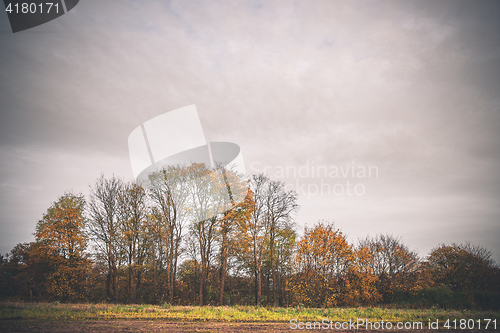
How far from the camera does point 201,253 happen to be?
24.5 metres

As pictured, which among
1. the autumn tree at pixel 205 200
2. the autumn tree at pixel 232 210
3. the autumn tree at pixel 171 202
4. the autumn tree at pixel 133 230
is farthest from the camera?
the autumn tree at pixel 133 230

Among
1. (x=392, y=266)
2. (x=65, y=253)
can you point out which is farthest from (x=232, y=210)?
(x=392, y=266)

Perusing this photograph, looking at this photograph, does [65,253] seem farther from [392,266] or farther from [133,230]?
[392,266]

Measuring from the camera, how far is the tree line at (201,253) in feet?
77.5

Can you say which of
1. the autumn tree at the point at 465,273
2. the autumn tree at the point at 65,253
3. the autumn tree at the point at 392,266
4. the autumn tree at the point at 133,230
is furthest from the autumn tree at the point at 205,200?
the autumn tree at the point at 465,273

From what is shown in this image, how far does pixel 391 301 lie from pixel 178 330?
28841 millimetres

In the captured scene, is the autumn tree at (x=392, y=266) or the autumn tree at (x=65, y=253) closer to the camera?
the autumn tree at (x=65, y=253)

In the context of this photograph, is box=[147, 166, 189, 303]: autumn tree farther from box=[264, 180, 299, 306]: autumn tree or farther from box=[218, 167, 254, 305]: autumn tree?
box=[264, 180, 299, 306]: autumn tree

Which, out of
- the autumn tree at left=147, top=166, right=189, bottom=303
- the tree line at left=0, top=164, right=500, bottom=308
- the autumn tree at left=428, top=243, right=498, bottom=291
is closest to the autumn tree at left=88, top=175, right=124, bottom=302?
the tree line at left=0, top=164, right=500, bottom=308

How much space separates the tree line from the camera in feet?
77.5

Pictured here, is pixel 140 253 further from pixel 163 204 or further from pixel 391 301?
pixel 391 301

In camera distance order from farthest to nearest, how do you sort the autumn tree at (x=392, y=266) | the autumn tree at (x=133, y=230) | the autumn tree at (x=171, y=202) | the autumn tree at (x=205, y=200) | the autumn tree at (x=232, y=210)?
the autumn tree at (x=392, y=266)
the autumn tree at (x=133, y=230)
the autumn tree at (x=171, y=202)
the autumn tree at (x=205, y=200)
the autumn tree at (x=232, y=210)

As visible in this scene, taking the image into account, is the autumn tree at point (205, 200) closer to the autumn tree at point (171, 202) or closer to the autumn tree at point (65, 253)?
the autumn tree at point (171, 202)

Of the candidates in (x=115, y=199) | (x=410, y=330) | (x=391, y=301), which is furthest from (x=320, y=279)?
(x=115, y=199)
